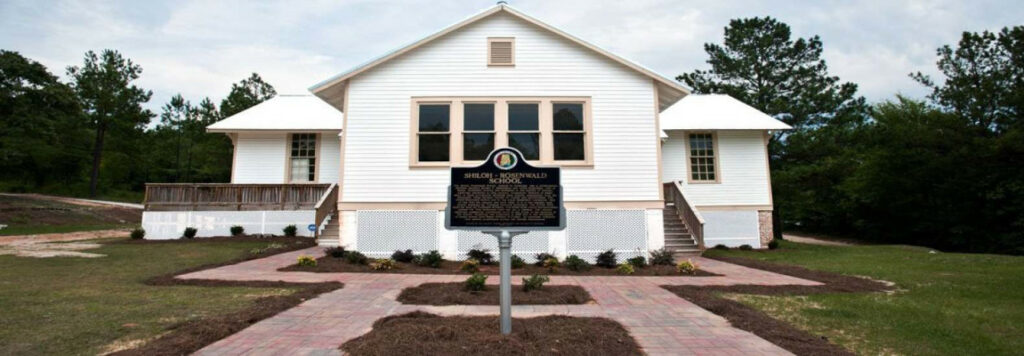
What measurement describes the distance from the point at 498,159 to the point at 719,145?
51.6ft

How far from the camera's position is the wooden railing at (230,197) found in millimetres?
18578

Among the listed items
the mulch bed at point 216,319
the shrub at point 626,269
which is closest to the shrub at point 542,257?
the shrub at point 626,269

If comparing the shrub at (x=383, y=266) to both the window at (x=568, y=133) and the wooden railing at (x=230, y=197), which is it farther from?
the wooden railing at (x=230, y=197)

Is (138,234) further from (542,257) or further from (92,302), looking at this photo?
(542,257)

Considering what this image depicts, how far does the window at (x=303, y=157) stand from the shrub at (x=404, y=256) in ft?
32.7

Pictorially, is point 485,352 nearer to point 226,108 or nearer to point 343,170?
point 343,170

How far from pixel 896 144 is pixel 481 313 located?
Result: 81.1 feet

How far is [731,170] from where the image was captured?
18.9m

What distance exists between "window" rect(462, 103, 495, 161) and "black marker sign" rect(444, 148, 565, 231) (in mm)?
6582

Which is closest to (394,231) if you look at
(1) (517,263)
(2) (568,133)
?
(1) (517,263)

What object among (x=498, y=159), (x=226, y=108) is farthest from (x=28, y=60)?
(x=498, y=159)

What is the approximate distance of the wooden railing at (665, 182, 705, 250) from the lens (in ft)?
47.2

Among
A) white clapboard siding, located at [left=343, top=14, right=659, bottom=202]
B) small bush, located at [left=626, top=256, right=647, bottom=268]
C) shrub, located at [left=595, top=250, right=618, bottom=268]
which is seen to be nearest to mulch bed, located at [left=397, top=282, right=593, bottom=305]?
shrub, located at [left=595, top=250, right=618, bottom=268]

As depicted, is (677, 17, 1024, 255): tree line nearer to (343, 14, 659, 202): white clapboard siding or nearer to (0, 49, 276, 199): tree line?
(343, 14, 659, 202): white clapboard siding
